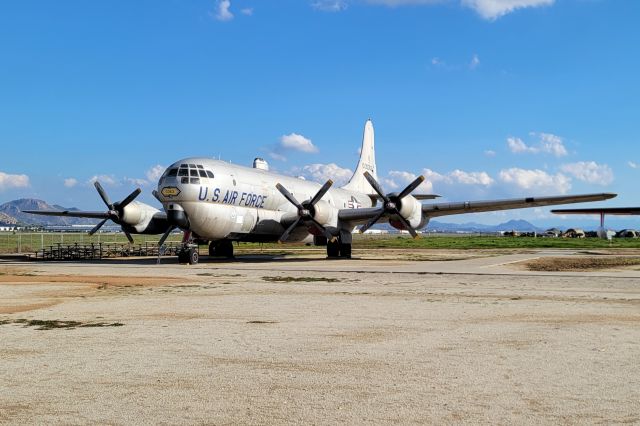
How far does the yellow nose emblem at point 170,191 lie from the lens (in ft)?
98.8

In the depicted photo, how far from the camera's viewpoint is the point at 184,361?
800 cm

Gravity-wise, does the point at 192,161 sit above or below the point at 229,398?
above

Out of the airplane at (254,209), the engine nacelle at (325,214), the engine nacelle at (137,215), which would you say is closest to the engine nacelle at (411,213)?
the airplane at (254,209)

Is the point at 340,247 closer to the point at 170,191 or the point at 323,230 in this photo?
the point at 323,230

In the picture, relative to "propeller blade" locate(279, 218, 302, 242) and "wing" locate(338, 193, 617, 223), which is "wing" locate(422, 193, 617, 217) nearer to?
"wing" locate(338, 193, 617, 223)

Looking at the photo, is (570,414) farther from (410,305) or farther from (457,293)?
(457,293)

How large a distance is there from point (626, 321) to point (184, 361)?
826 centimetres

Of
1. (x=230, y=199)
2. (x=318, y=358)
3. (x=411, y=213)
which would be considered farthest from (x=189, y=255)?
(x=318, y=358)

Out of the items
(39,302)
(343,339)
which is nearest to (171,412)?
(343,339)

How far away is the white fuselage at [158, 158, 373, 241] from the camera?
30344 mm

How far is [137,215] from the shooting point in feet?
118

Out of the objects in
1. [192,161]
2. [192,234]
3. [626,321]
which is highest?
[192,161]

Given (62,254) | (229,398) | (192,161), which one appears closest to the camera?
(229,398)

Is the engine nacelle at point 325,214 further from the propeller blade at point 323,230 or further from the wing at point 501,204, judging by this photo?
the wing at point 501,204
